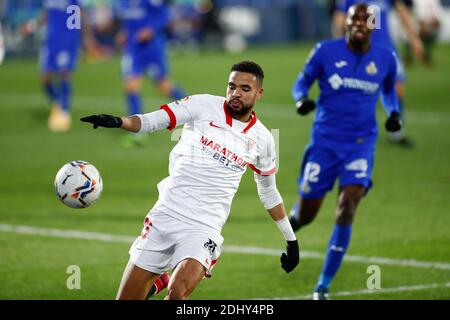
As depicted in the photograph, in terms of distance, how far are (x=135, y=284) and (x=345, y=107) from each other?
346cm

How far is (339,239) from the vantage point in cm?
1002

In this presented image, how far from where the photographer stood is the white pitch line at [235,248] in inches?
446

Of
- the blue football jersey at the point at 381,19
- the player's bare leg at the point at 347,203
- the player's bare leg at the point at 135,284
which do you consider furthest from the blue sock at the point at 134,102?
the player's bare leg at the point at 135,284

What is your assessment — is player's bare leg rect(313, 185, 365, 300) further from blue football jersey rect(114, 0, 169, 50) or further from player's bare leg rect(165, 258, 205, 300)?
blue football jersey rect(114, 0, 169, 50)

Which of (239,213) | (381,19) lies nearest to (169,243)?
(239,213)

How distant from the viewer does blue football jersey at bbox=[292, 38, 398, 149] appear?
10438 mm

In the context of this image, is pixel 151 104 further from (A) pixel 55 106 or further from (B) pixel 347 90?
(B) pixel 347 90

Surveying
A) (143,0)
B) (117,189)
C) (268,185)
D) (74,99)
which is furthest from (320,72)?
(74,99)

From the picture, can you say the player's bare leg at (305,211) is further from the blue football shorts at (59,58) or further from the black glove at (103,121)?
the blue football shorts at (59,58)

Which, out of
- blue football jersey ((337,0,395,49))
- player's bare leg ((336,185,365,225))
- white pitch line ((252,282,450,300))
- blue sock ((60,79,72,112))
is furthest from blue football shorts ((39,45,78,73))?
white pitch line ((252,282,450,300))

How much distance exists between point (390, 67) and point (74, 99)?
53.2ft

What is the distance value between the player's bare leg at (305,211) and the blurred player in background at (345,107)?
0.01m

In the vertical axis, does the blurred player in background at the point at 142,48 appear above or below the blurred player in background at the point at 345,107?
above

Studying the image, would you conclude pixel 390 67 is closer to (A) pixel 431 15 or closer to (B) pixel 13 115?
(B) pixel 13 115
